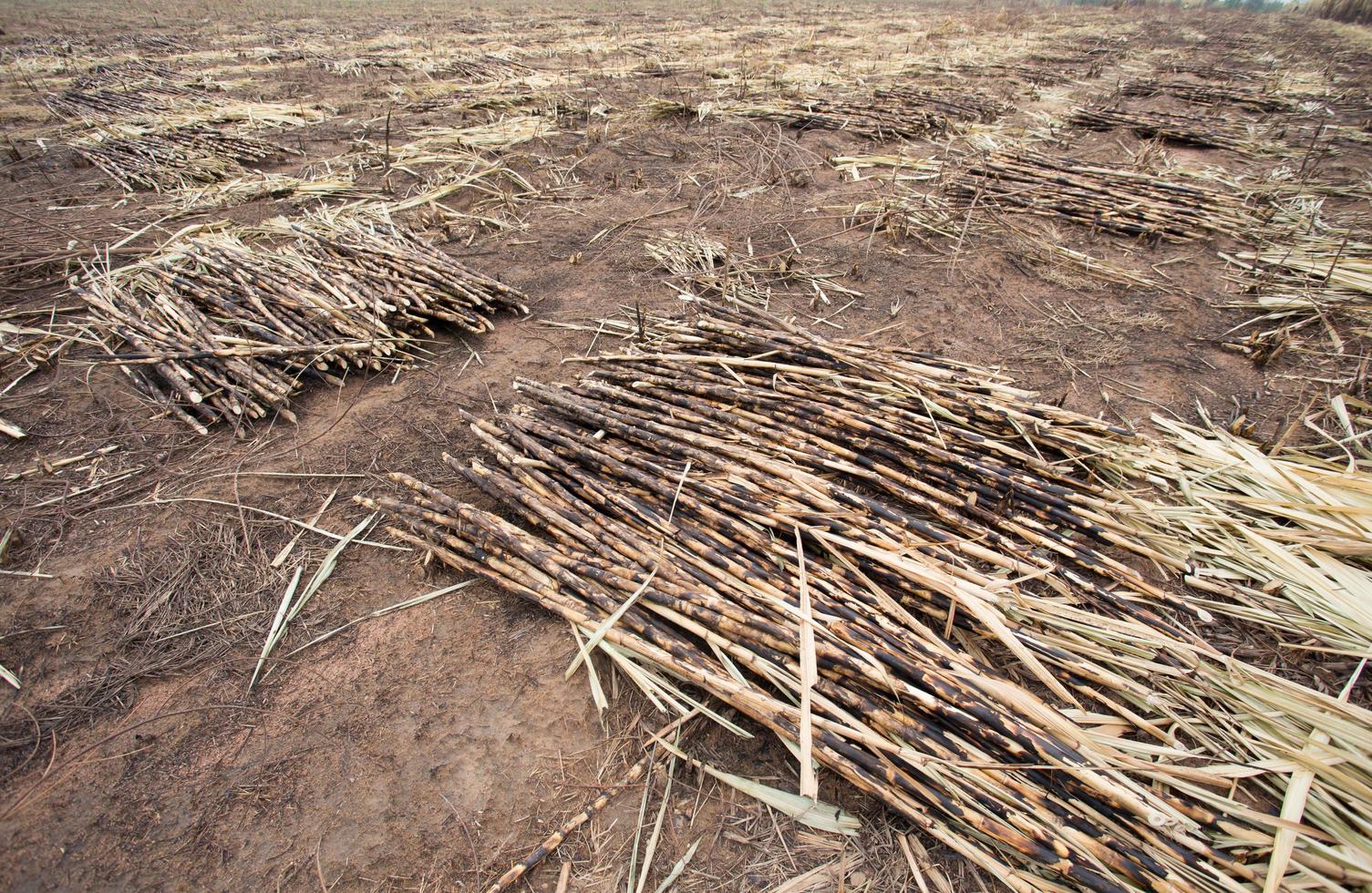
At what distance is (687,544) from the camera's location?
8.13ft

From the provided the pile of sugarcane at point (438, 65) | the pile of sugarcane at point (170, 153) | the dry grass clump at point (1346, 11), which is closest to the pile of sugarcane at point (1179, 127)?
the pile of sugarcane at point (438, 65)

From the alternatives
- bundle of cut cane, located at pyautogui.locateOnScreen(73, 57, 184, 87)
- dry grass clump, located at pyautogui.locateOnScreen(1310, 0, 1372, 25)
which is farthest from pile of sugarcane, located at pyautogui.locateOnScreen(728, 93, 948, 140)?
dry grass clump, located at pyautogui.locateOnScreen(1310, 0, 1372, 25)

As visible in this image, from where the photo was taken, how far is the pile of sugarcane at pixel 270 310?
3582mm

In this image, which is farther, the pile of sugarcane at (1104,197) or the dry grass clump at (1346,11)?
the dry grass clump at (1346,11)

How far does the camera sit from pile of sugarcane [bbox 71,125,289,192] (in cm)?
646

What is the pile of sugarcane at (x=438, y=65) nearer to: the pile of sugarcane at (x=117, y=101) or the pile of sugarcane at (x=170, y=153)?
the pile of sugarcane at (x=117, y=101)

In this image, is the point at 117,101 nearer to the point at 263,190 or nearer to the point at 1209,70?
the point at 263,190

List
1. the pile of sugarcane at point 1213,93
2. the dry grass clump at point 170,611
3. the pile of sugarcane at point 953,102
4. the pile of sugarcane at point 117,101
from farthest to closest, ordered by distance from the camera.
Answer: the pile of sugarcane at point 1213,93, the pile of sugarcane at point 953,102, the pile of sugarcane at point 117,101, the dry grass clump at point 170,611

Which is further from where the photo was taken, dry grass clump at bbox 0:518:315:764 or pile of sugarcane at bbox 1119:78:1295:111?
pile of sugarcane at bbox 1119:78:1295:111

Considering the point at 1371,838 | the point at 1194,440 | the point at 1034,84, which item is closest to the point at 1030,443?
the point at 1194,440

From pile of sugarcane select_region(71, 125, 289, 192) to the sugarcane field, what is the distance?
0.36 meters

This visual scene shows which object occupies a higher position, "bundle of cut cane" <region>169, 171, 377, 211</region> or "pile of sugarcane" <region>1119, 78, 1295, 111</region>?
"pile of sugarcane" <region>1119, 78, 1295, 111</region>

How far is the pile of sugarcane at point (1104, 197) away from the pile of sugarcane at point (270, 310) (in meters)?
5.18

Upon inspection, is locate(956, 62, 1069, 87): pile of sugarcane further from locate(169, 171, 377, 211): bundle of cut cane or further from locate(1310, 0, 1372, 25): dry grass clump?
locate(1310, 0, 1372, 25): dry grass clump
